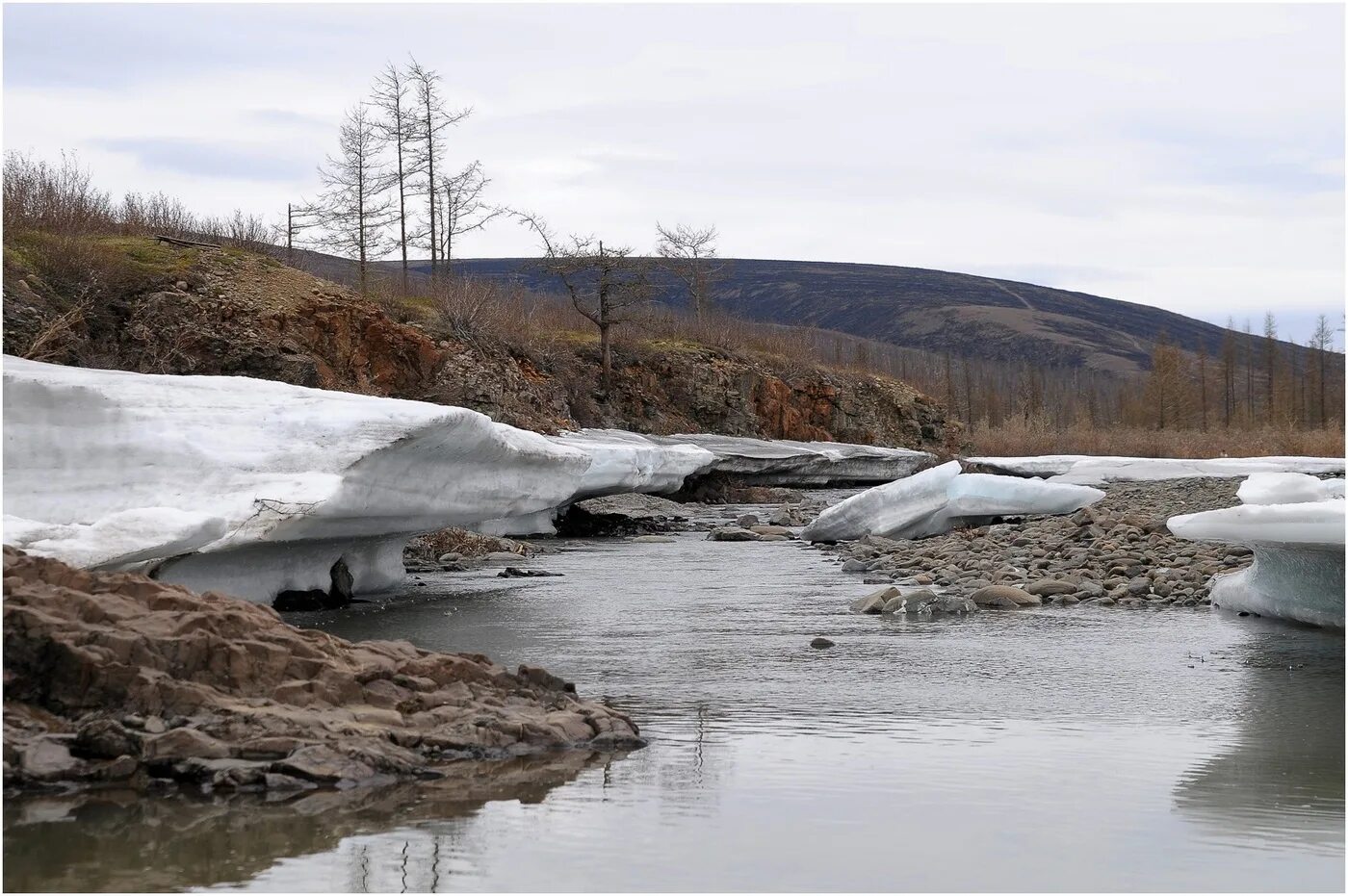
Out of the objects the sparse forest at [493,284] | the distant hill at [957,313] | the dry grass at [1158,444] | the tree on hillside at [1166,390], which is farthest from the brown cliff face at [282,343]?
the distant hill at [957,313]

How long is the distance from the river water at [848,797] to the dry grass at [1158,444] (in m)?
40.0

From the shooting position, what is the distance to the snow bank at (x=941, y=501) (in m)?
16.8

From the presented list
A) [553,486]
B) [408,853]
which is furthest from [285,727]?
[553,486]

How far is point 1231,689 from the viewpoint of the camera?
6.39m

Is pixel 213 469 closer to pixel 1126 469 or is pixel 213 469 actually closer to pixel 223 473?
pixel 223 473

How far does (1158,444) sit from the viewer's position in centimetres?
5100

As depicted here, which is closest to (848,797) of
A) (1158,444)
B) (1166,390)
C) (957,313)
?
(1158,444)

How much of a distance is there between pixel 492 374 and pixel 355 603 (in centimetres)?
1544

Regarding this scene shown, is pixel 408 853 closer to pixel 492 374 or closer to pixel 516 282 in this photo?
pixel 492 374

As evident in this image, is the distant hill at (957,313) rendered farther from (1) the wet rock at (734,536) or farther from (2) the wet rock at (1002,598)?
(2) the wet rock at (1002,598)

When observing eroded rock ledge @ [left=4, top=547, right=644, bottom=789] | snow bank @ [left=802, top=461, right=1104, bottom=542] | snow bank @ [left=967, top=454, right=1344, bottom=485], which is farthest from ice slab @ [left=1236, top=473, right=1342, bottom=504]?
snow bank @ [left=967, top=454, right=1344, bottom=485]

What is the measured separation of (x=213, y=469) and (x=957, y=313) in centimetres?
14424

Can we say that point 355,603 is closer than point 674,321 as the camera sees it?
Yes

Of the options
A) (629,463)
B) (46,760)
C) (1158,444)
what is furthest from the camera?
(1158,444)
